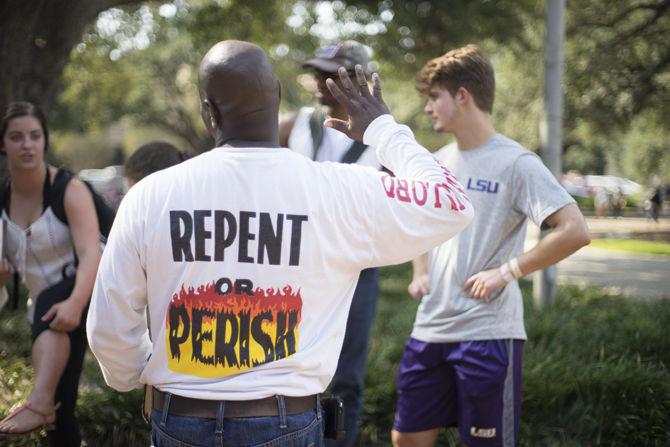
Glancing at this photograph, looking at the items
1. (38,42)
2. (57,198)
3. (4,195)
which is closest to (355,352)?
(57,198)

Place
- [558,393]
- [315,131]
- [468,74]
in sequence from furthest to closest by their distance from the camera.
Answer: [558,393], [315,131], [468,74]

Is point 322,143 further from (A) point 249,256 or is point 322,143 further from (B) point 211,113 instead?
(A) point 249,256

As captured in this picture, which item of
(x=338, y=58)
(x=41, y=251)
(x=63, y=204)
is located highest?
(x=338, y=58)

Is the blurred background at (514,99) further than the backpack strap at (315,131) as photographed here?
Yes

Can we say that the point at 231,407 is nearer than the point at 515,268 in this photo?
Yes

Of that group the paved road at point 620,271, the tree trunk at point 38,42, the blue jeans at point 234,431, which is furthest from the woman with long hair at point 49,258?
the paved road at point 620,271

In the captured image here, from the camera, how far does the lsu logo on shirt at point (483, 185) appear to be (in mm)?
3309

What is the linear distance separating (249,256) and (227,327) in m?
0.20

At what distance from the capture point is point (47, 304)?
11.1ft

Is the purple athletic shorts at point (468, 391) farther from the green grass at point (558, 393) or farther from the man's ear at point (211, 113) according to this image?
the man's ear at point (211, 113)

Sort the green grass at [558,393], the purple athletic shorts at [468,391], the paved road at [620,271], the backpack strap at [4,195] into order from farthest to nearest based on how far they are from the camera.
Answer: the paved road at [620,271]
the green grass at [558,393]
the backpack strap at [4,195]
the purple athletic shorts at [468,391]

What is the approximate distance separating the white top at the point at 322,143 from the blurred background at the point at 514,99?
0.69 feet

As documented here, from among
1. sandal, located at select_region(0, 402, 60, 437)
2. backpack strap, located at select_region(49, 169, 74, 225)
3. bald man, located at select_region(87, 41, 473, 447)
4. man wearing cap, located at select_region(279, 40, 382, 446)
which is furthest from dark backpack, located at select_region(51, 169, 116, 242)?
bald man, located at select_region(87, 41, 473, 447)

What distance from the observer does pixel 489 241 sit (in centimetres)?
331
